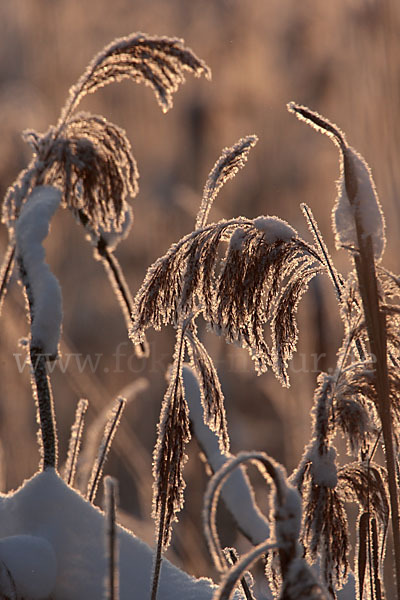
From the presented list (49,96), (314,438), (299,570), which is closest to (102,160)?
(314,438)

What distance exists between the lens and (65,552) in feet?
5.21

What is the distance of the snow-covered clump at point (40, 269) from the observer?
5.30 feet

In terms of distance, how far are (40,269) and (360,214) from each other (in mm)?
702

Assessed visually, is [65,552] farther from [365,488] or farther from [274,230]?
[274,230]

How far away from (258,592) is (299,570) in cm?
104

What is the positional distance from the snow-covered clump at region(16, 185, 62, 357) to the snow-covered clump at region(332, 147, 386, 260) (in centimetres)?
62

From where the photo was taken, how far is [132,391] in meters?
2.52

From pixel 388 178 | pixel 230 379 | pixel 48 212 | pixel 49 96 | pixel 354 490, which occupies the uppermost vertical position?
pixel 49 96

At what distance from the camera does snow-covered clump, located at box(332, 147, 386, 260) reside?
50.0 inches

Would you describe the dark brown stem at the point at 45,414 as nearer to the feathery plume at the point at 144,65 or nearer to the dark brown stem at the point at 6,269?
the dark brown stem at the point at 6,269

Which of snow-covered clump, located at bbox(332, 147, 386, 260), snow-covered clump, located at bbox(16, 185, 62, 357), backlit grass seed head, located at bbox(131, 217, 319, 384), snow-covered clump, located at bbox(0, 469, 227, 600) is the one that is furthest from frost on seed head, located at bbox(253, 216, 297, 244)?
snow-covered clump, located at bbox(0, 469, 227, 600)

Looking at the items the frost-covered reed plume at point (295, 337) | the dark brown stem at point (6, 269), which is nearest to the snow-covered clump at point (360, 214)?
the frost-covered reed plume at point (295, 337)

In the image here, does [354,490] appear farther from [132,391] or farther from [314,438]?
[132,391]

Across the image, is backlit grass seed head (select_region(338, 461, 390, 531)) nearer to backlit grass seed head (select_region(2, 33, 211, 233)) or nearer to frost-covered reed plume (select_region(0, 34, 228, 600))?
frost-covered reed plume (select_region(0, 34, 228, 600))
